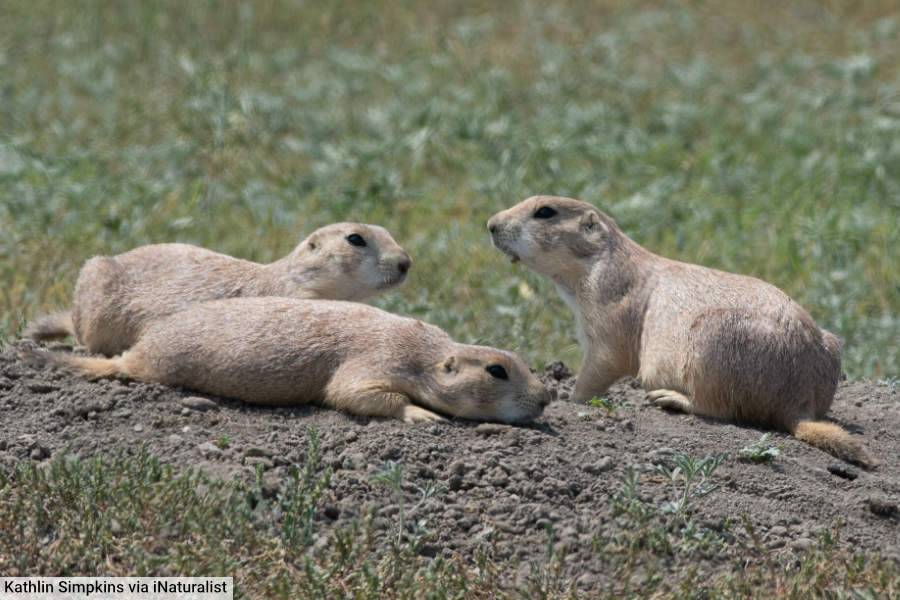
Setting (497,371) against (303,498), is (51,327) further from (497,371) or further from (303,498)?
(303,498)

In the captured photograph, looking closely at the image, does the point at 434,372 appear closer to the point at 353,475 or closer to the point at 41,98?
the point at 353,475

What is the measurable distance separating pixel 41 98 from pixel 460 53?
14.0ft

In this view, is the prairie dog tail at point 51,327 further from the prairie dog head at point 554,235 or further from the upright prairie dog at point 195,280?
the prairie dog head at point 554,235

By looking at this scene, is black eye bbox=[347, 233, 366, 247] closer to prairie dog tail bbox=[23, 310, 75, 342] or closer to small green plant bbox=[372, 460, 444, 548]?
prairie dog tail bbox=[23, 310, 75, 342]

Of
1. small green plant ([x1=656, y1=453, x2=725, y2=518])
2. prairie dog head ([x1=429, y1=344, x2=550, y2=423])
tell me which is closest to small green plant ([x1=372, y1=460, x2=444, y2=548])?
prairie dog head ([x1=429, y1=344, x2=550, y2=423])

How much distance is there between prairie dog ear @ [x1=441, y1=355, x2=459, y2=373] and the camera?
6.08 meters

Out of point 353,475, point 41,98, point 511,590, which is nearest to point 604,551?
point 511,590

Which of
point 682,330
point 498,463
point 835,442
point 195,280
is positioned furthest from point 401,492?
point 195,280

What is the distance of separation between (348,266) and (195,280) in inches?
30.6

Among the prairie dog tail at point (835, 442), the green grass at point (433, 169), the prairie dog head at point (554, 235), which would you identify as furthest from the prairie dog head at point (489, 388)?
the prairie dog head at point (554, 235)

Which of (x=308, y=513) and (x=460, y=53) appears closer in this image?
(x=308, y=513)

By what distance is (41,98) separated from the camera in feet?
43.3

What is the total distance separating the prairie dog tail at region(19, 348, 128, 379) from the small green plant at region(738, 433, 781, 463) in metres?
2.64

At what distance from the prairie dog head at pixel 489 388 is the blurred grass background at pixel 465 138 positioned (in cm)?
206
